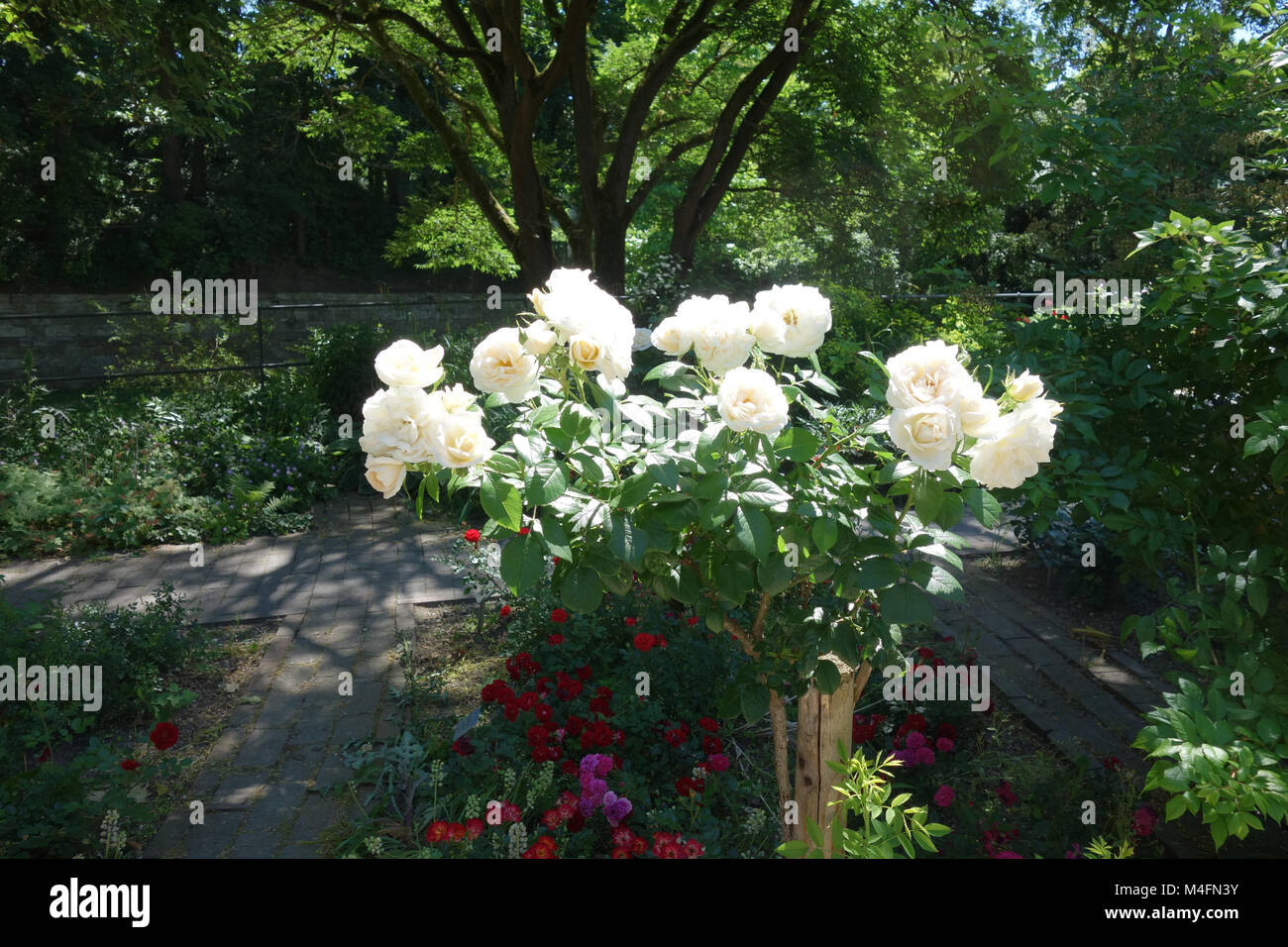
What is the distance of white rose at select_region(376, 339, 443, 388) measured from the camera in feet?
5.32

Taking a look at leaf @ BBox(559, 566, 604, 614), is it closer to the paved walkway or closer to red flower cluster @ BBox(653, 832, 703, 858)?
the paved walkway

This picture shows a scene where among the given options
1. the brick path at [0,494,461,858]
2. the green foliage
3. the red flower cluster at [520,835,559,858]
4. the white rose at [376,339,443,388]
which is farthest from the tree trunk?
the brick path at [0,494,461,858]

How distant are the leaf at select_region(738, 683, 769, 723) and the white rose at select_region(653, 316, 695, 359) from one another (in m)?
0.81

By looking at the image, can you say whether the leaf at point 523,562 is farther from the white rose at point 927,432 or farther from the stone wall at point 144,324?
the stone wall at point 144,324

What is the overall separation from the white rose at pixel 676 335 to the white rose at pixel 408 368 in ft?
1.53

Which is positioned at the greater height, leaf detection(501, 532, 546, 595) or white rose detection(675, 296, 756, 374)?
white rose detection(675, 296, 756, 374)

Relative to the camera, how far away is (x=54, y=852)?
2.83 metres

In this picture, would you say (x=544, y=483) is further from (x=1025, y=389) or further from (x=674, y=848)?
(x=674, y=848)

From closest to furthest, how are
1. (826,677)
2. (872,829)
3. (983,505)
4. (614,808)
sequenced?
(983,505), (826,677), (872,829), (614,808)

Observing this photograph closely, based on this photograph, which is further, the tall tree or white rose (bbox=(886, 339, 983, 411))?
the tall tree

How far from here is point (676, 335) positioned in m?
1.89

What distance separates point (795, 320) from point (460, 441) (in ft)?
2.42

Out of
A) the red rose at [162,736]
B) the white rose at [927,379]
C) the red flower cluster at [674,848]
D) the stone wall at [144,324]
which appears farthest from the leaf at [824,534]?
the stone wall at [144,324]

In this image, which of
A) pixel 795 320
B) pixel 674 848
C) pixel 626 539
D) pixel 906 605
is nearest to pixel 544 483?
pixel 626 539
